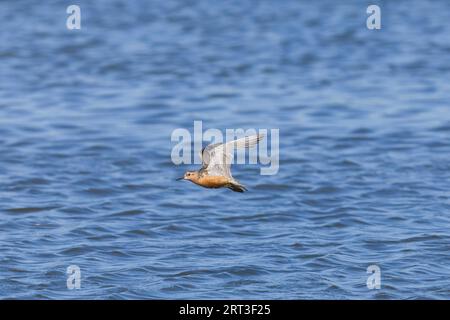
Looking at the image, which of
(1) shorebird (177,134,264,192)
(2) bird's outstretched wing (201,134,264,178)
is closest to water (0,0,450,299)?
(1) shorebird (177,134,264,192)

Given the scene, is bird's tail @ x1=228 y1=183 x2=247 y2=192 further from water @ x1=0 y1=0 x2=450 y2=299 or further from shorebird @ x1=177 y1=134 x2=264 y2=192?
water @ x1=0 y1=0 x2=450 y2=299

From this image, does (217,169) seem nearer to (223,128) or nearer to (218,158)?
(218,158)

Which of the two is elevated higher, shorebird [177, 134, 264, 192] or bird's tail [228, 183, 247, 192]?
shorebird [177, 134, 264, 192]

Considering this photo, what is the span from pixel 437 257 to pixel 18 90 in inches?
443

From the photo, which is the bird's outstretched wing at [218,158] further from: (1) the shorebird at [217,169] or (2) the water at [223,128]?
(2) the water at [223,128]

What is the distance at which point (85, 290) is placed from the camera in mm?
9383

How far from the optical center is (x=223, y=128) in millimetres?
16406

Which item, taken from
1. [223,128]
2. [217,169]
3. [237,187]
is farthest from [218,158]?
[223,128]

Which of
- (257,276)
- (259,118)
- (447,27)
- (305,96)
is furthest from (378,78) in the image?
(257,276)

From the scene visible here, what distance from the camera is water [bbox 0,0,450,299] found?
10.0 meters

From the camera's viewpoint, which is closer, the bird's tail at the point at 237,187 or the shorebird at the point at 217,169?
the bird's tail at the point at 237,187

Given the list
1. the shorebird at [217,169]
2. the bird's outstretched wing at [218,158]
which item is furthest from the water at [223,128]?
the bird's outstretched wing at [218,158]

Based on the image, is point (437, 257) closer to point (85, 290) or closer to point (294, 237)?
point (294, 237)

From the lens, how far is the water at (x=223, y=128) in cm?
1000
